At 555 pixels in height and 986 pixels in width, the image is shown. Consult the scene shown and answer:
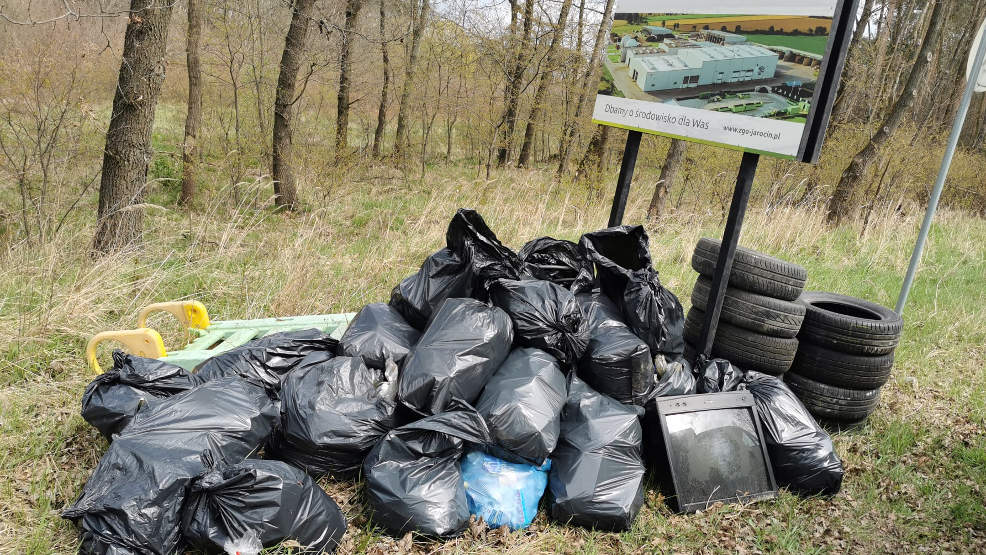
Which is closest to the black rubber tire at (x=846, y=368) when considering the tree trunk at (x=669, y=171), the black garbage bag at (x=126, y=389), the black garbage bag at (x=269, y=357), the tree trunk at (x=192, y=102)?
the black garbage bag at (x=269, y=357)

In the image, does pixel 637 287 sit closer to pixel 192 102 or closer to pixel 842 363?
pixel 842 363

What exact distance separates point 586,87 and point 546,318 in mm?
10777

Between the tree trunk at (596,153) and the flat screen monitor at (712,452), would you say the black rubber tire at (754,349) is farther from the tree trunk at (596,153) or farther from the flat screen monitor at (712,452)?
the tree trunk at (596,153)

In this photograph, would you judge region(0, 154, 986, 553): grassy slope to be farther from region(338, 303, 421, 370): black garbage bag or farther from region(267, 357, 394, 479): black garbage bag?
region(338, 303, 421, 370): black garbage bag

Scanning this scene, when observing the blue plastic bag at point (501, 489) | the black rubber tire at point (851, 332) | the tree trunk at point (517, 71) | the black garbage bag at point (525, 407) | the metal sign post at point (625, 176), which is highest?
the tree trunk at point (517, 71)

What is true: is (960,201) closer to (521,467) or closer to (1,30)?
(521,467)

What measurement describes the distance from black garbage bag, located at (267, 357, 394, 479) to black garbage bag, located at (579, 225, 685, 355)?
149 centimetres

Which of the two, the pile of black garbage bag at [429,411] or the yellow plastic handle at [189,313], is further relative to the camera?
the yellow plastic handle at [189,313]

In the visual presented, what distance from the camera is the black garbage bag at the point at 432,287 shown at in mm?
3541

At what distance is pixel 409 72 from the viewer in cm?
1348

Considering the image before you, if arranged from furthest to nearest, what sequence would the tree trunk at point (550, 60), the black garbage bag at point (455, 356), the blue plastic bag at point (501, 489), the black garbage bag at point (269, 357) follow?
the tree trunk at point (550, 60)
the black garbage bag at point (269, 357)
the black garbage bag at point (455, 356)
the blue plastic bag at point (501, 489)

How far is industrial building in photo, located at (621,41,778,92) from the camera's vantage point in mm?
3438

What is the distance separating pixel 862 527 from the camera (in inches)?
116

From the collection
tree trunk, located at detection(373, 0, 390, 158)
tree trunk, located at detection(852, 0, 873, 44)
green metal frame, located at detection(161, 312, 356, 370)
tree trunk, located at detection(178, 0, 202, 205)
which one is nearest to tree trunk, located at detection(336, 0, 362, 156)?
tree trunk, located at detection(373, 0, 390, 158)
